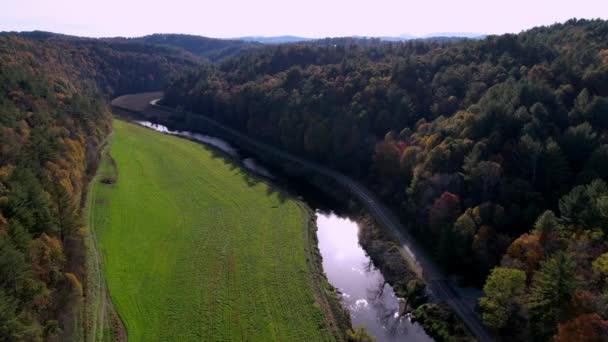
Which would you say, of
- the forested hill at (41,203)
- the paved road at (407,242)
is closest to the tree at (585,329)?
the paved road at (407,242)

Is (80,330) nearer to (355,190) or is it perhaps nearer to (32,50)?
(355,190)

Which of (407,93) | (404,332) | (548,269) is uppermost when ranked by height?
(407,93)

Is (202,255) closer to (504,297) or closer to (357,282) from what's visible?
(357,282)

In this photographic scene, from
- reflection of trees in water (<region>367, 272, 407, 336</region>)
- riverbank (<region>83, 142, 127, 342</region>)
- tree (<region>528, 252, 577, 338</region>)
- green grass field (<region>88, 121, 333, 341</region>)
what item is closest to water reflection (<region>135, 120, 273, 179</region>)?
green grass field (<region>88, 121, 333, 341</region>)

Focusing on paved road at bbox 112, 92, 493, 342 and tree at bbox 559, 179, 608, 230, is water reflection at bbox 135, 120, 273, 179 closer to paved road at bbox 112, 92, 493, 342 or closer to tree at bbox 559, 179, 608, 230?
paved road at bbox 112, 92, 493, 342

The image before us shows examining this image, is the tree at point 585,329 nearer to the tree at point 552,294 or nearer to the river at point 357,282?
the tree at point 552,294

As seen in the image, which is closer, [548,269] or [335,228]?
[548,269]

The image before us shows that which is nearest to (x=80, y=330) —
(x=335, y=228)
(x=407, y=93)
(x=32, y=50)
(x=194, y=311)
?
(x=194, y=311)

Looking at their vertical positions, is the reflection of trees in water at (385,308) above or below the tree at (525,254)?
below
